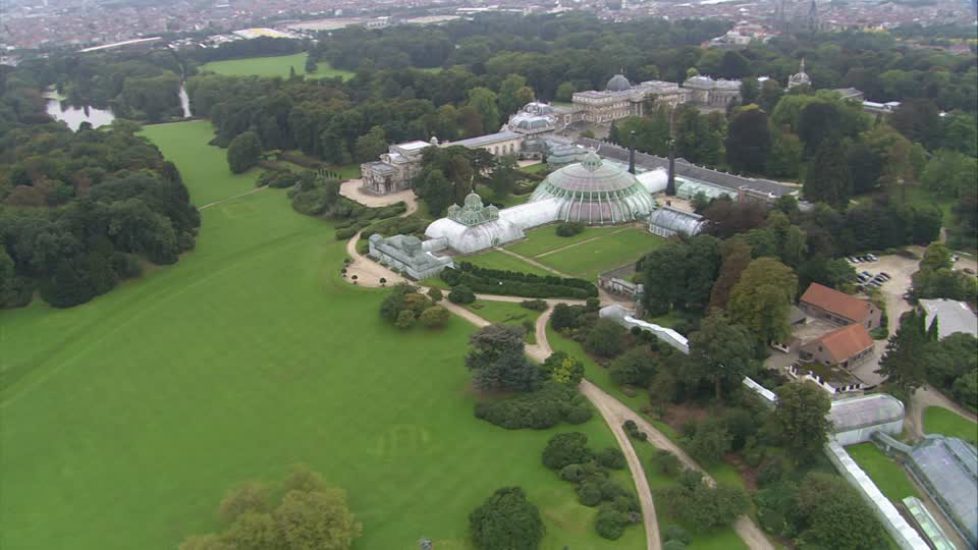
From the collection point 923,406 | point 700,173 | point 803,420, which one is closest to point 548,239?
point 700,173

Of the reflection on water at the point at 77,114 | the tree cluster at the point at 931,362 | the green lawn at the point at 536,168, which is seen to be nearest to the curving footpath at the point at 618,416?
the tree cluster at the point at 931,362

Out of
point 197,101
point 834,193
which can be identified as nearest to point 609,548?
point 834,193

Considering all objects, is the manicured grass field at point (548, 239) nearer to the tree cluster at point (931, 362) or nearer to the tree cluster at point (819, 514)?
the tree cluster at point (931, 362)

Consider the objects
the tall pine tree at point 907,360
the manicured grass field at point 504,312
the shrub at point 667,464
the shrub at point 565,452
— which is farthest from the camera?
the manicured grass field at point 504,312

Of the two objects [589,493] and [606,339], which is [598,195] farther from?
[589,493]

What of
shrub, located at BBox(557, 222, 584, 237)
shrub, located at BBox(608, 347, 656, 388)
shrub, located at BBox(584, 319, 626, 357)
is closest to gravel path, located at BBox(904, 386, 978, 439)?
shrub, located at BBox(608, 347, 656, 388)

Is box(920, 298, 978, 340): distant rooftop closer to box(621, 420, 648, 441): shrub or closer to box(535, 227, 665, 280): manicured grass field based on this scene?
box(621, 420, 648, 441): shrub

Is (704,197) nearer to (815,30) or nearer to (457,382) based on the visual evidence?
(457,382)
